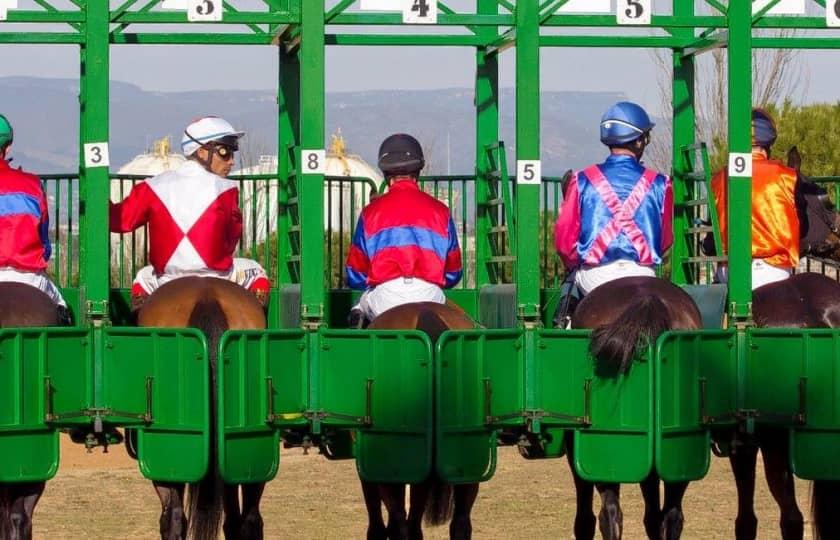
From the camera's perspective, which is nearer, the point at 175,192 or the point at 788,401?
the point at 788,401

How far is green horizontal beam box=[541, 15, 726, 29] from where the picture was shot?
10141mm

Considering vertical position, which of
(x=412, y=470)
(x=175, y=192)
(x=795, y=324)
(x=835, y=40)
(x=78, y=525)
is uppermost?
(x=835, y=40)

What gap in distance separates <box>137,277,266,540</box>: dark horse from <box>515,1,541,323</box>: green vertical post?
4.57 ft

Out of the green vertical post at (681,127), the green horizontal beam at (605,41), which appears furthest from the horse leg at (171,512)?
the green vertical post at (681,127)

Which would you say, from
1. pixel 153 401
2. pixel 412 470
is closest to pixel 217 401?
pixel 153 401

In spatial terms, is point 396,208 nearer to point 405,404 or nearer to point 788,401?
point 405,404

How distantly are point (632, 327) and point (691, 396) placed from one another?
1.51 feet

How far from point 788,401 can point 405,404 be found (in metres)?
1.99

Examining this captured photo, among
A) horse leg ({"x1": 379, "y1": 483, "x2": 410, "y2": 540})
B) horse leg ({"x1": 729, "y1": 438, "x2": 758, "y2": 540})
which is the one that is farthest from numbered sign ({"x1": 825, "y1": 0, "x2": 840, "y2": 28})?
horse leg ({"x1": 379, "y1": 483, "x2": 410, "y2": 540})

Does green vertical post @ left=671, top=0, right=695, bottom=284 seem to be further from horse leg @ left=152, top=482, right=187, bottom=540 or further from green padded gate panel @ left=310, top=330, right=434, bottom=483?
horse leg @ left=152, top=482, right=187, bottom=540

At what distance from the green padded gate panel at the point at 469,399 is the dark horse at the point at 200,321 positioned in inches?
45.3

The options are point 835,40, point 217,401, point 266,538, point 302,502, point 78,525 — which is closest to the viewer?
point 217,401

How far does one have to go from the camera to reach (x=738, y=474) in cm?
1121

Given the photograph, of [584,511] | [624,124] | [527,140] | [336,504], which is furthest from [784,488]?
[336,504]
